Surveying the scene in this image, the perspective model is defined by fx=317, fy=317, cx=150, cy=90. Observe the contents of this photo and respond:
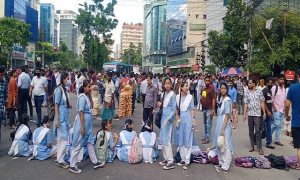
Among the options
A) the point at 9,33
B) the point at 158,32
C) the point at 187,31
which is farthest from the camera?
the point at 158,32

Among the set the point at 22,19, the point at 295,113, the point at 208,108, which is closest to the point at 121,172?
the point at 295,113

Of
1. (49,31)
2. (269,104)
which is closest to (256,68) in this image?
(269,104)

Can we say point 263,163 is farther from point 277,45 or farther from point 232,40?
point 232,40

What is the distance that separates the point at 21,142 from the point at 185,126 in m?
3.57

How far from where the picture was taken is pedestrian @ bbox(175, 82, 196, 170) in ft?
21.3

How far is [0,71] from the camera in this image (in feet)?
23.6

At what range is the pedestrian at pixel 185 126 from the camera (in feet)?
21.3

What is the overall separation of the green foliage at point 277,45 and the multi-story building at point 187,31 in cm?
3194

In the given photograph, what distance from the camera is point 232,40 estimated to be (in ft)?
77.5

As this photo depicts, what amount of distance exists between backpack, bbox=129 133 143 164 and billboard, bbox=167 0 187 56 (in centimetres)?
5735

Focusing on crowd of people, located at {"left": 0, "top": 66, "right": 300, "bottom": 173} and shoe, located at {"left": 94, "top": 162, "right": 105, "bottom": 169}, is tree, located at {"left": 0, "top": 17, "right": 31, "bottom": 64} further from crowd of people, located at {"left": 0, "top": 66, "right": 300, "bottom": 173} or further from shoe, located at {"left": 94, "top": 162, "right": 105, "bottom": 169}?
shoe, located at {"left": 94, "top": 162, "right": 105, "bottom": 169}

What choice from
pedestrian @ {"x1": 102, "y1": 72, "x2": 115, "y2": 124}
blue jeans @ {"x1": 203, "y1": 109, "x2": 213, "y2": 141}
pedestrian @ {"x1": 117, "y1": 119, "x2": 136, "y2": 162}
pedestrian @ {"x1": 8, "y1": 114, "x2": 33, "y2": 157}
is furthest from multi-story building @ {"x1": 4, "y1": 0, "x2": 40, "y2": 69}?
pedestrian @ {"x1": 117, "y1": 119, "x2": 136, "y2": 162}

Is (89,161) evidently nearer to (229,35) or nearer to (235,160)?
(235,160)

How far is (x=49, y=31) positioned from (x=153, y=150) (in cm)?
9660
